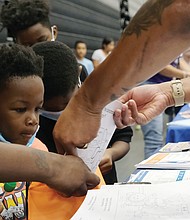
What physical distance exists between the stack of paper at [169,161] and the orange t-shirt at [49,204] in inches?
16.1

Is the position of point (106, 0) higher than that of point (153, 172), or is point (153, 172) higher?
point (153, 172)

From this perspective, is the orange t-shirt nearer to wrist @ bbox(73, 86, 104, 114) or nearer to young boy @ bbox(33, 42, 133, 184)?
wrist @ bbox(73, 86, 104, 114)

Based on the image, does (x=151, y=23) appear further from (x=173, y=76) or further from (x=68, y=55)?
(x=173, y=76)

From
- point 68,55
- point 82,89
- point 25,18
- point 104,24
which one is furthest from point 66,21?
point 82,89

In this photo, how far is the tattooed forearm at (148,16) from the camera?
0.73m

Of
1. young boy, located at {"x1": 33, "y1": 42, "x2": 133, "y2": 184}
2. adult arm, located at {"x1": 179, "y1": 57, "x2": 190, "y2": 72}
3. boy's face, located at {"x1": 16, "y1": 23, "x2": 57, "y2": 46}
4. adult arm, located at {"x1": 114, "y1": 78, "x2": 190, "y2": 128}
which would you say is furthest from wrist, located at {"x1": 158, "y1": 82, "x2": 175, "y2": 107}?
adult arm, located at {"x1": 179, "y1": 57, "x2": 190, "y2": 72}

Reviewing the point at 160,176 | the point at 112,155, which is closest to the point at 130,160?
the point at 112,155

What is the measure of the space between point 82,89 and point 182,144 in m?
0.81

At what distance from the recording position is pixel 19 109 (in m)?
1.21

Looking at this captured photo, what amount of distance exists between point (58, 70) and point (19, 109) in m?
0.23

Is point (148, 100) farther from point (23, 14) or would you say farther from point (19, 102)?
point (23, 14)

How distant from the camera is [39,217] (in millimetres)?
827

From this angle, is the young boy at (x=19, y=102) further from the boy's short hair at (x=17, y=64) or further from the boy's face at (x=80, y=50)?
the boy's face at (x=80, y=50)

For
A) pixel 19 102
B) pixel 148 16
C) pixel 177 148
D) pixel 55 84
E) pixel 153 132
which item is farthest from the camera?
pixel 153 132
